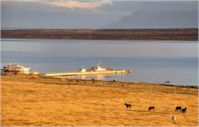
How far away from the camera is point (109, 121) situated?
2014cm

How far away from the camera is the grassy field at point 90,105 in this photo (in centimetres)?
2006

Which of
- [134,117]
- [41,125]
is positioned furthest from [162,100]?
[41,125]

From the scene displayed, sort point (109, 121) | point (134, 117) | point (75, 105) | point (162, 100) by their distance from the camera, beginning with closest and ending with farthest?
point (109, 121) < point (134, 117) < point (75, 105) < point (162, 100)

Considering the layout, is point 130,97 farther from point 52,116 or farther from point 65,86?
point 52,116

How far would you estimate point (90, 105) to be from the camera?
24516mm

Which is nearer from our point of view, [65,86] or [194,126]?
[194,126]

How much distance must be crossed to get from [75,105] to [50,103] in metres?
1.24

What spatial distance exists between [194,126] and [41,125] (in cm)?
631

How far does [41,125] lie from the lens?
18375 millimetres

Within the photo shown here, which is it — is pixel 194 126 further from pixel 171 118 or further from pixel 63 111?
pixel 63 111

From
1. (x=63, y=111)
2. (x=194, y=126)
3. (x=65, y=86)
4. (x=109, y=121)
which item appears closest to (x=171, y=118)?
(x=194, y=126)

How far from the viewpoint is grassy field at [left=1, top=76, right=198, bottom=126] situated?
20.1 meters

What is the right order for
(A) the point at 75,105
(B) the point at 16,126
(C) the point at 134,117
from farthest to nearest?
1. (A) the point at 75,105
2. (C) the point at 134,117
3. (B) the point at 16,126

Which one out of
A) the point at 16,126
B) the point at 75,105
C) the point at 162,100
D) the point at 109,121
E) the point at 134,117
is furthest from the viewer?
the point at 162,100
